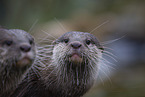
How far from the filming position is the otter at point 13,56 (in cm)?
208

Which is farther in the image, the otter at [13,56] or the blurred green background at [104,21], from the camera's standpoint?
the blurred green background at [104,21]

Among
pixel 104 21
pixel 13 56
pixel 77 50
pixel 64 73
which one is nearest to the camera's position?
pixel 13 56

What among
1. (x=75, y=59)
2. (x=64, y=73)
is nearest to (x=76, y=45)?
(x=75, y=59)

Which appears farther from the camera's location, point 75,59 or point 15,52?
point 75,59

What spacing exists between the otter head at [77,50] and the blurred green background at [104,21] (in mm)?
3683

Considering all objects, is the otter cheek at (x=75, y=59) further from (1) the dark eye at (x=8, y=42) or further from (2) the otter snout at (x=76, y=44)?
(1) the dark eye at (x=8, y=42)

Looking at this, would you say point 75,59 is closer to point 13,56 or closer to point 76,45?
point 76,45

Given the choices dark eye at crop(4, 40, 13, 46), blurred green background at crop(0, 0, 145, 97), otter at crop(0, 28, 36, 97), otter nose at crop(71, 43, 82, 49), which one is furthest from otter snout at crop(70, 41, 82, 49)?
blurred green background at crop(0, 0, 145, 97)

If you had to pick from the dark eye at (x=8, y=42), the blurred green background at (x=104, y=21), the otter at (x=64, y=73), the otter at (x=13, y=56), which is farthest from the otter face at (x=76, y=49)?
the blurred green background at (x=104, y=21)

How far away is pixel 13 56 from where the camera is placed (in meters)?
2.06

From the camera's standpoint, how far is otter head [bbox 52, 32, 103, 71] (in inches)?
99.0

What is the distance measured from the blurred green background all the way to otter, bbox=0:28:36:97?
4.36m

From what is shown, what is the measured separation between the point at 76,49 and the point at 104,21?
7.16 meters

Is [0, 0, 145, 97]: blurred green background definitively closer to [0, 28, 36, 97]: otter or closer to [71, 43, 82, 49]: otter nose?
[71, 43, 82, 49]: otter nose
